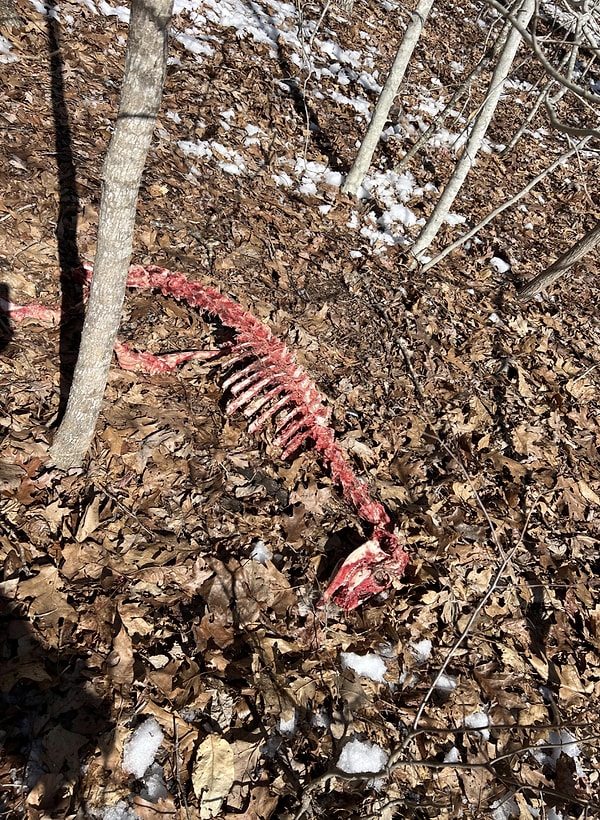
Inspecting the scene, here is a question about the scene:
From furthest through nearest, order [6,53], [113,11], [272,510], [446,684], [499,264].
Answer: [499,264], [113,11], [6,53], [272,510], [446,684]

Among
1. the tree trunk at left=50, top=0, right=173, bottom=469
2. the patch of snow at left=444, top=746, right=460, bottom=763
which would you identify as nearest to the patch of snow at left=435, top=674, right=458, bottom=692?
the patch of snow at left=444, top=746, right=460, bottom=763

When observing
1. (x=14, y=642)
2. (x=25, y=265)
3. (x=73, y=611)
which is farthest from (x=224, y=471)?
(x=25, y=265)

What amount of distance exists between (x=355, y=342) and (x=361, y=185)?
3237 mm

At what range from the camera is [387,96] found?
679 centimetres

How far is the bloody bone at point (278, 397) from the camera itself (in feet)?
12.7

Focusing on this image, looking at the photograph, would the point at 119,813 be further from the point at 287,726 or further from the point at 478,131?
the point at 478,131

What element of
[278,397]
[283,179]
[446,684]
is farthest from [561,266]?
[446,684]

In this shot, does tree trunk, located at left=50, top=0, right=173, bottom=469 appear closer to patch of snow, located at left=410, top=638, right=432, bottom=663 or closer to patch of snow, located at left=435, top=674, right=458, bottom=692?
patch of snow, located at left=410, top=638, right=432, bottom=663

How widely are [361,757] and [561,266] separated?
6.14m

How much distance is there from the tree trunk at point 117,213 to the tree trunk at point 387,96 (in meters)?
5.08

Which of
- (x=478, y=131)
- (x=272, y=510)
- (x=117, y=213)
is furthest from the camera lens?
(x=478, y=131)

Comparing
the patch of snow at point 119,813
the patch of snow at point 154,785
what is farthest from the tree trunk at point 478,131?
the patch of snow at point 119,813

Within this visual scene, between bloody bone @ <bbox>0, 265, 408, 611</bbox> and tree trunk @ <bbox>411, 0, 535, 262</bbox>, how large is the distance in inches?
125

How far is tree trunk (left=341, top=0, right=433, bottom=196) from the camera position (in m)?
6.39
